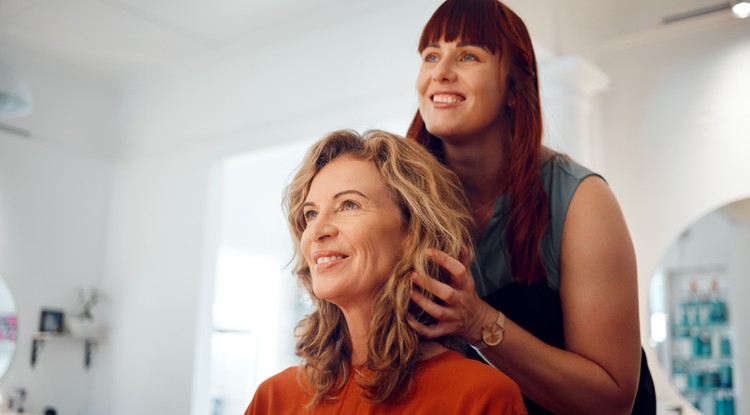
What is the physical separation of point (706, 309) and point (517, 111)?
8.58 ft

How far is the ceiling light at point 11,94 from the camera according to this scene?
3146mm

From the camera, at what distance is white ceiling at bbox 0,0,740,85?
3582 millimetres

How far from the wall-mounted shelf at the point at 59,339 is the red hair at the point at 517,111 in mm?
4141

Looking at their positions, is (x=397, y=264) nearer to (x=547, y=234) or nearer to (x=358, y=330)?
(x=358, y=330)

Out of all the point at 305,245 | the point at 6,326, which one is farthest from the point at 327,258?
the point at 6,326

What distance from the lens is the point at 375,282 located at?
1.14 meters

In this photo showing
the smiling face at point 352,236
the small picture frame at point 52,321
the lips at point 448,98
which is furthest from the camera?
the small picture frame at point 52,321

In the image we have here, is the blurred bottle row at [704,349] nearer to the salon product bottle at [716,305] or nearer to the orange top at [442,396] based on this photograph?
the salon product bottle at [716,305]

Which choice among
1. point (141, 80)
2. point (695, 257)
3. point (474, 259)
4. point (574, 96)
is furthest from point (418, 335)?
point (141, 80)

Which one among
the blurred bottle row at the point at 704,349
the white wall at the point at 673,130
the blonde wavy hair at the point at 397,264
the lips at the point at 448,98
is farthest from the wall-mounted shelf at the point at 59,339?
the lips at the point at 448,98

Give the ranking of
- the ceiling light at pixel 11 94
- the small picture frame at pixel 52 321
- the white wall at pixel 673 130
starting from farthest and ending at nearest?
1. the small picture frame at pixel 52 321
2. the white wall at pixel 673 130
3. the ceiling light at pixel 11 94

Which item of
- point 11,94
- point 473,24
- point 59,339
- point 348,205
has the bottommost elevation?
point 59,339

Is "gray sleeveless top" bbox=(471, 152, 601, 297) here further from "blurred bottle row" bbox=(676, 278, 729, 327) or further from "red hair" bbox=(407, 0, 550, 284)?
"blurred bottle row" bbox=(676, 278, 729, 327)

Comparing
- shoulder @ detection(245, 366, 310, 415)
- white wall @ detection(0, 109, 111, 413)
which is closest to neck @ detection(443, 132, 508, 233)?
shoulder @ detection(245, 366, 310, 415)
